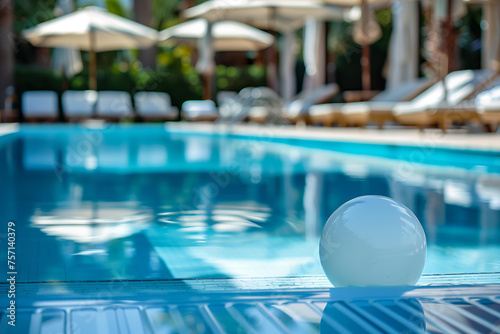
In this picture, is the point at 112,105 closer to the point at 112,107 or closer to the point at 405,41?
the point at 112,107

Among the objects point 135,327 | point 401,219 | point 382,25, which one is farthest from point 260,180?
point 382,25

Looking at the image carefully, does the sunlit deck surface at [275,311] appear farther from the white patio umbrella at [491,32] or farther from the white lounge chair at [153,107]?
the white lounge chair at [153,107]

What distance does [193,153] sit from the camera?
10.5 meters

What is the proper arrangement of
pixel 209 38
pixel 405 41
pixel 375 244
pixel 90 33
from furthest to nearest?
pixel 90 33, pixel 209 38, pixel 405 41, pixel 375 244

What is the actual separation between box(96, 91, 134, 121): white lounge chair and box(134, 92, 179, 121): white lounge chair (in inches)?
14.9

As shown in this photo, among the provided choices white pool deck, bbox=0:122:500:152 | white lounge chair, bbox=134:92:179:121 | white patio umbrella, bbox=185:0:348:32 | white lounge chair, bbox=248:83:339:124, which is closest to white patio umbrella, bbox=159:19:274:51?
white patio umbrella, bbox=185:0:348:32

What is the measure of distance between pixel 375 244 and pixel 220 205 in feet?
10.7

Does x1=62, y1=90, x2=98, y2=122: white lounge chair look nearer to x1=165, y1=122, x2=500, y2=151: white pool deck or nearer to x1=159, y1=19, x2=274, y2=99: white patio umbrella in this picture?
x1=159, y1=19, x2=274, y2=99: white patio umbrella

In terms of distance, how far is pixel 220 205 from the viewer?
5422 mm

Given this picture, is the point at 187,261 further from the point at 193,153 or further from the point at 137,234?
the point at 193,153

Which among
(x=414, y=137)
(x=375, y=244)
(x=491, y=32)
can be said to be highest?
(x=491, y=32)

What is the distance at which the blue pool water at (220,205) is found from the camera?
3.48 metres

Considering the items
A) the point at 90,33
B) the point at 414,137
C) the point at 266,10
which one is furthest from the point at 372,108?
the point at 90,33

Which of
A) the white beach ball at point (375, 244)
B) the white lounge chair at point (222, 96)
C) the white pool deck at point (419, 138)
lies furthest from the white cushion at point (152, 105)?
the white beach ball at point (375, 244)
